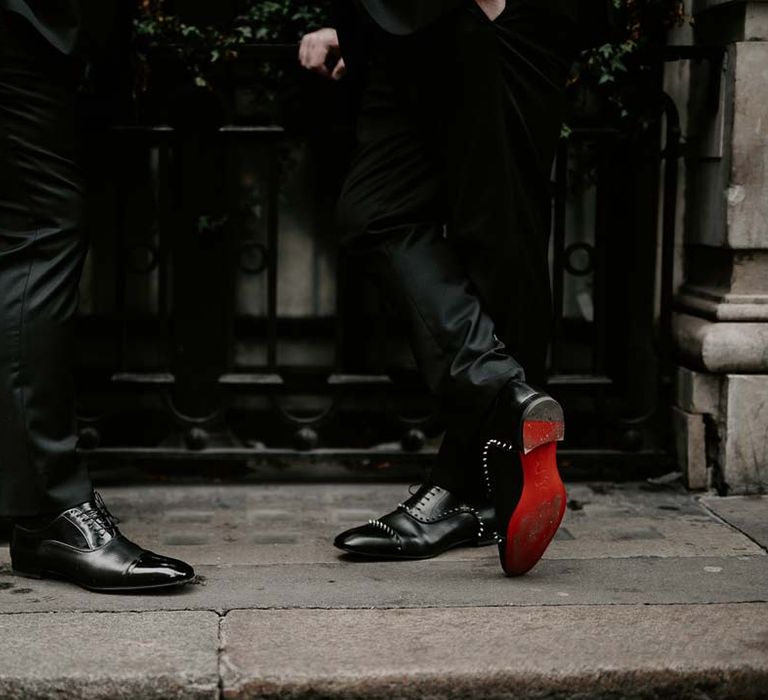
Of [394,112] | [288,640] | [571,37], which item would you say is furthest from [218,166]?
[288,640]

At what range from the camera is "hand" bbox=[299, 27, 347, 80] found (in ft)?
11.5

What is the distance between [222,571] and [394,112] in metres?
1.13

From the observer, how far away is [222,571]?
10.2ft

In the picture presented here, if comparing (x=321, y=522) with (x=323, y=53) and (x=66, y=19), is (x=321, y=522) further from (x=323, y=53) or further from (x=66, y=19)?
Answer: (x=66, y=19)

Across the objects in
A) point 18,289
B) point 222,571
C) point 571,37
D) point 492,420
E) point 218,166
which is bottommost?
point 222,571

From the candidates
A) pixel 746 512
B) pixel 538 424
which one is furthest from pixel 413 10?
pixel 746 512

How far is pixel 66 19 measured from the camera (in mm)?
2916

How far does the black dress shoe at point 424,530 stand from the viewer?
320cm

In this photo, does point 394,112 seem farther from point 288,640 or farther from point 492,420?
point 288,640

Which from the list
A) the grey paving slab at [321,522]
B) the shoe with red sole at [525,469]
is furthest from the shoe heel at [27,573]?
the shoe with red sole at [525,469]

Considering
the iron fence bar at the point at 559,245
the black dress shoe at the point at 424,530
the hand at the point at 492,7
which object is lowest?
the black dress shoe at the point at 424,530

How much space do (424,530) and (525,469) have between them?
50cm

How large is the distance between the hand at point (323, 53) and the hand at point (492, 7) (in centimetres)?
56

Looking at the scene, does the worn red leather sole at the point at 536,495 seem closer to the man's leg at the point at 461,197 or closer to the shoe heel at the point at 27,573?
the man's leg at the point at 461,197
